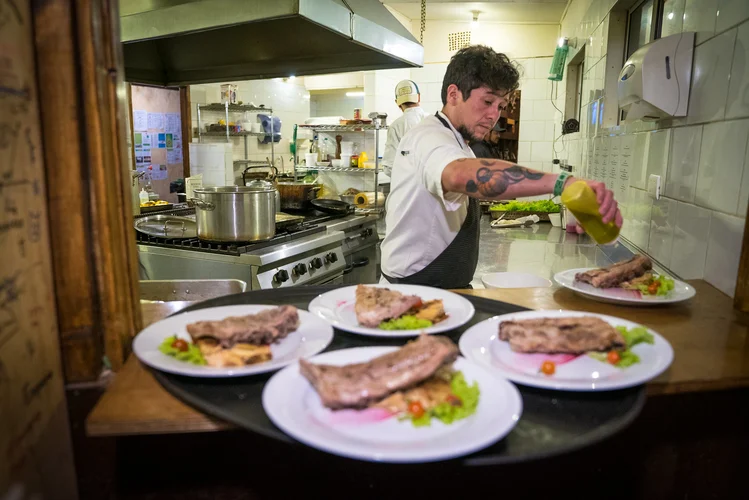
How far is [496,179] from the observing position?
1.51m

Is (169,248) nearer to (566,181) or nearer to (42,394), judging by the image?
(42,394)

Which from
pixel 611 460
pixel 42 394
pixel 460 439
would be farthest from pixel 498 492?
pixel 42 394

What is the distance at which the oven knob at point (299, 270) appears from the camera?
9.78 feet

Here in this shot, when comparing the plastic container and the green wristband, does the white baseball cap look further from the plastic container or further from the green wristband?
the green wristband

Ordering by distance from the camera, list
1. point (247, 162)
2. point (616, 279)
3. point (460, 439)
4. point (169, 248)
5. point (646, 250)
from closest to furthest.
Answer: point (460, 439)
point (616, 279)
point (646, 250)
point (169, 248)
point (247, 162)

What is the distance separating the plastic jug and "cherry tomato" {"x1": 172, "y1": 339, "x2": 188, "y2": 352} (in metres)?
0.92

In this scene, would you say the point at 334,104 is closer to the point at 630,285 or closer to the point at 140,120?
the point at 140,120

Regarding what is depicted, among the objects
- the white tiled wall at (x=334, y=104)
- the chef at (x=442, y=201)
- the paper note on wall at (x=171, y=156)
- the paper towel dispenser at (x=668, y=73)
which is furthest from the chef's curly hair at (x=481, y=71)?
the white tiled wall at (x=334, y=104)

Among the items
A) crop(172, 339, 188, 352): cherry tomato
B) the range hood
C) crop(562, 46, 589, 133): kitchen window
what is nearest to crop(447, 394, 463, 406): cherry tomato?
crop(172, 339, 188, 352): cherry tomato

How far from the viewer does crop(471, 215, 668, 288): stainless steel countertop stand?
2.67m

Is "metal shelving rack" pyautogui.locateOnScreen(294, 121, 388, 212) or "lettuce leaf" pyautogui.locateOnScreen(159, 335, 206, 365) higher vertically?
"metal shelving rack" pyautogui.locateOnScreen(294, 121, 388, 212)

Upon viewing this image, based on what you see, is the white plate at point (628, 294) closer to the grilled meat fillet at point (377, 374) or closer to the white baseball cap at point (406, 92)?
the grilled meat fillet at point (377, 374)

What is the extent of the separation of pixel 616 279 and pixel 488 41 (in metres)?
5.20

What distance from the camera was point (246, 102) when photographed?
20.3 ft
